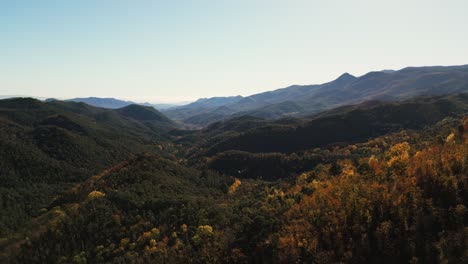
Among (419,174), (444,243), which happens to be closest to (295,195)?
(419,174)

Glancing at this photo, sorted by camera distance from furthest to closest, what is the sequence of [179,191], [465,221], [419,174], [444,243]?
[179,191] → [419,174] → [465,221] → [444,243]

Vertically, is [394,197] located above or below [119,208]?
above

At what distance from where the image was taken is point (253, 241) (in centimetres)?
9994

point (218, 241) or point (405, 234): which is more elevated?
point (405, 234)

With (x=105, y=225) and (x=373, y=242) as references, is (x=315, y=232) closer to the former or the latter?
(x=373, y=242)

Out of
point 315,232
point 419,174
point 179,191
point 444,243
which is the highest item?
point 419,174

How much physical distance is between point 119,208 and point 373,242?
408ft

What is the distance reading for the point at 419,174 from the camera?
97375mm

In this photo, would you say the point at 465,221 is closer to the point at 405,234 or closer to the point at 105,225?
the point at 405,234

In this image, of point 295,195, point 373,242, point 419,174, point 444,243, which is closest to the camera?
point 444,243

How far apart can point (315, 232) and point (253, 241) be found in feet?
66.5

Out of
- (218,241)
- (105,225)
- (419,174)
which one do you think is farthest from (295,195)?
(105,225)

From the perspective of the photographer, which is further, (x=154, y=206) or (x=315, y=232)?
(x=154, y=206)

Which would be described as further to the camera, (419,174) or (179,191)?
(179,191)
